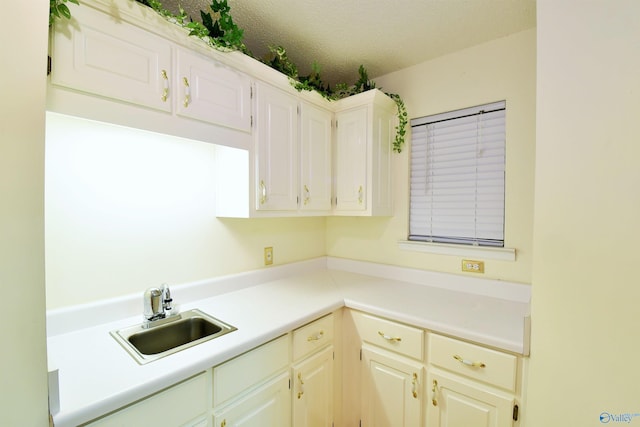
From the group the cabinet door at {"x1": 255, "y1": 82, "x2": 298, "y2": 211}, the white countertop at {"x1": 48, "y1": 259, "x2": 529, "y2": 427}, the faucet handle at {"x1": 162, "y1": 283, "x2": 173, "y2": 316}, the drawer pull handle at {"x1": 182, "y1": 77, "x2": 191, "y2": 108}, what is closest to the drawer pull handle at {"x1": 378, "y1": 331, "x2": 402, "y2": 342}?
the white countertop at {"x1": 48, "y1": 259, "x2": 529, "y2": 427}

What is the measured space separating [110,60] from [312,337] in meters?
1.46

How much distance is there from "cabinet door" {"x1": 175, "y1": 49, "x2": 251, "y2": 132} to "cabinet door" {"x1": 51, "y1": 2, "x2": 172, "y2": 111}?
63 mm

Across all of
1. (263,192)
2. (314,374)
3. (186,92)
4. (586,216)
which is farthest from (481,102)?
(314,374)

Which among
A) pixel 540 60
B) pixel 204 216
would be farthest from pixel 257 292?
pixel 540 60

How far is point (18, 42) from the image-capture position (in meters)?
0.52

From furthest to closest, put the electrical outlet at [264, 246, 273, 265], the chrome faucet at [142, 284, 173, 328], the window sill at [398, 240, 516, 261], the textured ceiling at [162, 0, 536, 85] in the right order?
the electrical outlet at [264, 246, 273, 265] → the window sill at [398, 240, 516, 261] → the textured ceiling at [162, 0, 536, 85] → the chrome faucet at [142, 284, 173, 328]

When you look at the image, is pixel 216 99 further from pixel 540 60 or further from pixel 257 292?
pixel 540 60

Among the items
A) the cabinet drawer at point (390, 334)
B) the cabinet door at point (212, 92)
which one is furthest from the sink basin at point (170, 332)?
the cabinet door at point (212, 92)

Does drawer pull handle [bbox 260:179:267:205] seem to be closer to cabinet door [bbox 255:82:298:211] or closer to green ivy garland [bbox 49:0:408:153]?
cabinet door [bbox 255:82:298:211]

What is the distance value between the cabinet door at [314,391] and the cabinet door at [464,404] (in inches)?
20.6

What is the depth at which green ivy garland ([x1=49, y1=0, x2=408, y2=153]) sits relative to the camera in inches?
41.7

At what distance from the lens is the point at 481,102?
1702 millimetres

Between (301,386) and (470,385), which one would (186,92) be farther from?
(470,385)

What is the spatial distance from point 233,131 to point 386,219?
127 cm
